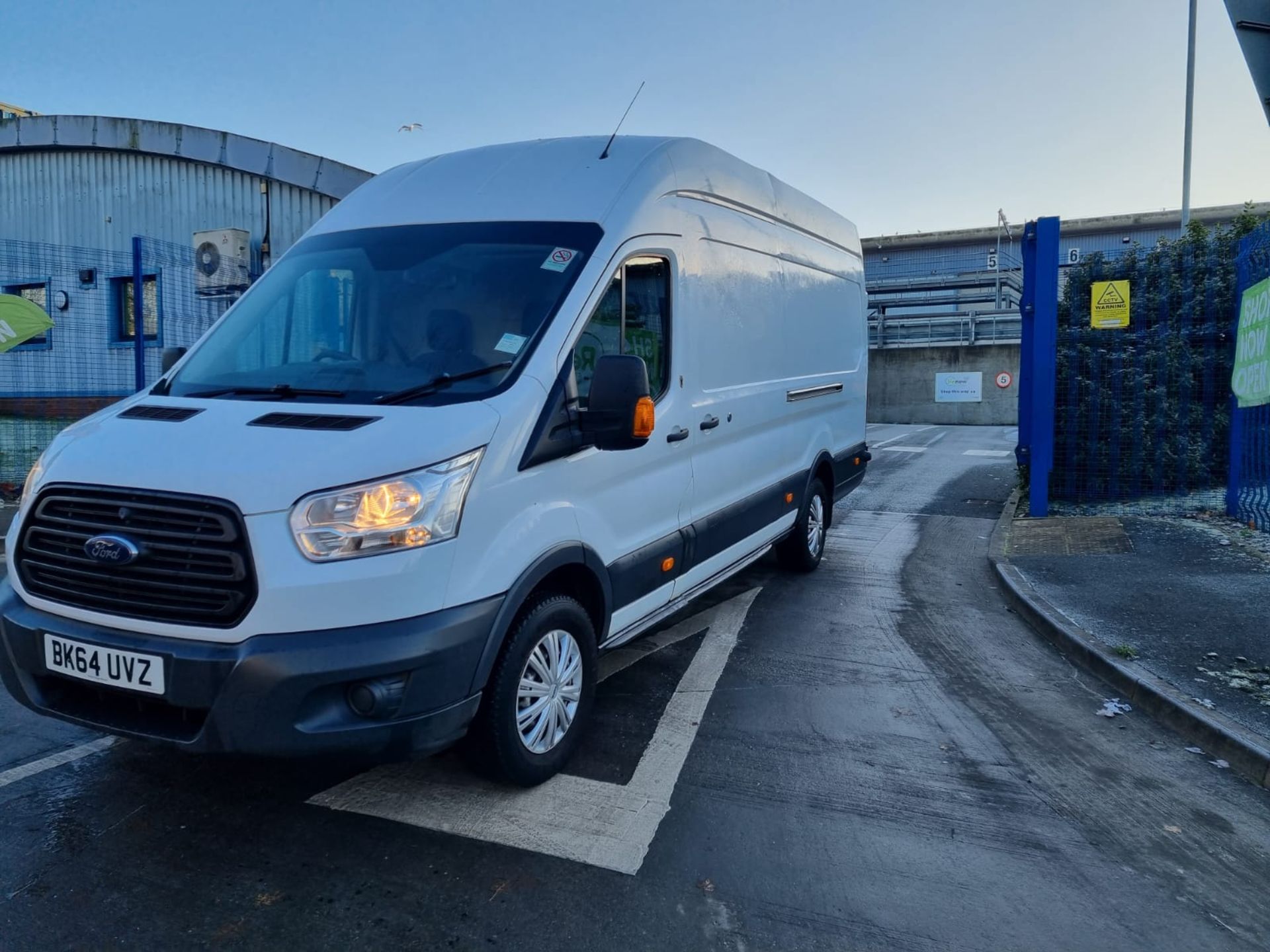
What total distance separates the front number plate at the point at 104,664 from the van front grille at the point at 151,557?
13 centimetres

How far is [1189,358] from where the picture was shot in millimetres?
9422

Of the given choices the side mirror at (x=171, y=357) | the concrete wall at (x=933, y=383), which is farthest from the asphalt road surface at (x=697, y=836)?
the concrete wall at (x=933, y=383)

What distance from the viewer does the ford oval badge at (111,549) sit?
2896 millimetres

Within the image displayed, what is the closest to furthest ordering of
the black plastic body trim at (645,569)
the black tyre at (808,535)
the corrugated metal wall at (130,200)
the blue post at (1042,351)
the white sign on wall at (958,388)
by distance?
the black plastic body trim at (645,569)
the black tyre at (808,535)
the blue post at (1042,351)
the corrugated metal wall at (130,200)
the white sign on wall at (958,388)

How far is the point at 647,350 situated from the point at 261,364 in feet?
5.63

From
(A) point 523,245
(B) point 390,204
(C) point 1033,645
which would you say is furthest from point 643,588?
(C) point 1033,645

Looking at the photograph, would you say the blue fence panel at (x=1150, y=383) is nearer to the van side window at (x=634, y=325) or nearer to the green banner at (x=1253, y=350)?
the green banner at (x=1253, y=350)

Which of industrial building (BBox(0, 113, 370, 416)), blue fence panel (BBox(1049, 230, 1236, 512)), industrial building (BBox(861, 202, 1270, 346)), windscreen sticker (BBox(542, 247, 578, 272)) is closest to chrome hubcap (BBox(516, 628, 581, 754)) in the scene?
windscreen sticker (BBox(542, 247, 578, 272))

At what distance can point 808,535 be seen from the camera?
723 cm

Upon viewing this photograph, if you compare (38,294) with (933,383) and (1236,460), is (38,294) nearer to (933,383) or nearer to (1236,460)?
(1236,460)

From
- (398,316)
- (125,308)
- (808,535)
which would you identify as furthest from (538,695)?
(125,308)

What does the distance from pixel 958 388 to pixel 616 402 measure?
25799mm

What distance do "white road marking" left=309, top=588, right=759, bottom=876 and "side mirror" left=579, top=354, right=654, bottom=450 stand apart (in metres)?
1.39

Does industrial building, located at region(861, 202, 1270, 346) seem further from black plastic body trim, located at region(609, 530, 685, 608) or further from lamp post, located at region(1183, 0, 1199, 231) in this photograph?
black plastic body trim, located at region(609, 530, 685, 608)
